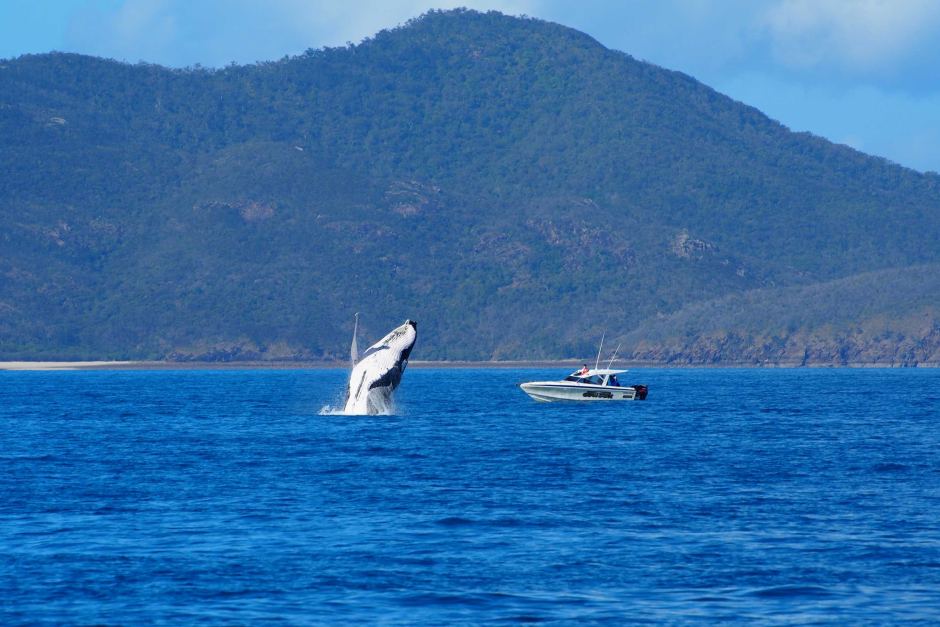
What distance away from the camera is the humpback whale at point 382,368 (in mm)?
72250

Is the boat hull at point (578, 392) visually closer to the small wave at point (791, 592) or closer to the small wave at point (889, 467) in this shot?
the small wave at point (889, 467)

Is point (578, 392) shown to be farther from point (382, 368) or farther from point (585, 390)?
point (382, 368)

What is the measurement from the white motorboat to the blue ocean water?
70.7 ft

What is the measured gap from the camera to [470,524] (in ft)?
140

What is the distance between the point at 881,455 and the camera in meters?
64.4

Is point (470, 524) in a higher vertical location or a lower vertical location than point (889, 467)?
lower

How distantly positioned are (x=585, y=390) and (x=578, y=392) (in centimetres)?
57

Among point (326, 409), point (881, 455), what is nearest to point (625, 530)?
point (881, 455)

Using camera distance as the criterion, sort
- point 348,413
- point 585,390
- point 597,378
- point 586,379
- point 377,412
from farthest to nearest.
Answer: point 597,378 → point 586,379 → point 585,390 → point 348,413 → point 377,412

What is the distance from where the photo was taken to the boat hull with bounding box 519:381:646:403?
105125 millimetres

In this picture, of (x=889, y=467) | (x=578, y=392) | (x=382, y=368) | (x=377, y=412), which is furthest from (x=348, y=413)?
(x=889, y=467)

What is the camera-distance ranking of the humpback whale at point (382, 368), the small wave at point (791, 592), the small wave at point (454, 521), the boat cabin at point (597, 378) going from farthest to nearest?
the boat cabin at point (597, 378), the humpback whale at point (382, 368), the small wave at point (454, 521), the small wave at point (791, 592)

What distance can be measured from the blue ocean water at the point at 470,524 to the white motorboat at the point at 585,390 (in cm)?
2156

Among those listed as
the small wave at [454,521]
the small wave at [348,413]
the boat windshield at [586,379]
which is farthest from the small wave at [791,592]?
the boat windshield at [586,379]
